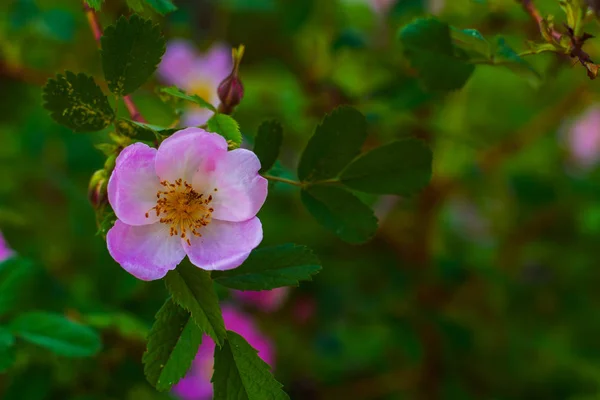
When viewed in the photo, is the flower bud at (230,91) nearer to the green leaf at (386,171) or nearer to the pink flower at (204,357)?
the green leaf at (386,171)

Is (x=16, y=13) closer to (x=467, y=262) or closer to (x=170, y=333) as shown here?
(x=170, y=333)

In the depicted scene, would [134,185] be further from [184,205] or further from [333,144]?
[333,144]

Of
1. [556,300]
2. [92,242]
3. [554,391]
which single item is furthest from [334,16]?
[554,391]

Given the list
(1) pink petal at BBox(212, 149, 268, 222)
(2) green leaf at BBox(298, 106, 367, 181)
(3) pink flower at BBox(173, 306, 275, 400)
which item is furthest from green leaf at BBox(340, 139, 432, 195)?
(3) pink flower at BBox(173, 306, 275, 400)

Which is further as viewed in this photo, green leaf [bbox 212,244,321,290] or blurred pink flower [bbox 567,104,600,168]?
blurred pink flower [bbox 567,104,600,168]

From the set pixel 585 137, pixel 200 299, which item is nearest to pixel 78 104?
pixel 200 299

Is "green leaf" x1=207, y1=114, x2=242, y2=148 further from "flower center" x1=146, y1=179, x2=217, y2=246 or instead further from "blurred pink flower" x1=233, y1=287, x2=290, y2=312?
"blurred pink flower" x1=233, y1=287, x2=290, y2=312

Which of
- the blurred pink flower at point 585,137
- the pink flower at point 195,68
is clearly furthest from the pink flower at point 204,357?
the blurred pink flower at point 585,137
